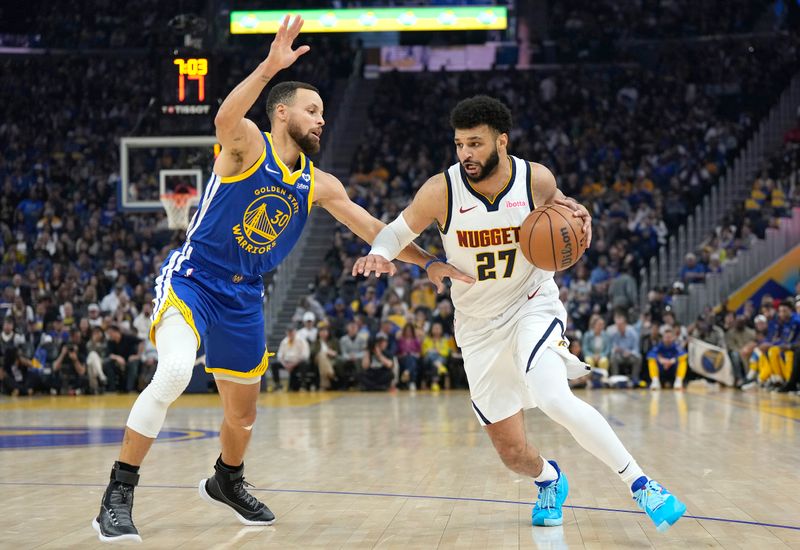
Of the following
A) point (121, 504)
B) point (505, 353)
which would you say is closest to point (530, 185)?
point (505, 353)

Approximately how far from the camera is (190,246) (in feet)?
18.3

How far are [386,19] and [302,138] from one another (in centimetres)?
2118

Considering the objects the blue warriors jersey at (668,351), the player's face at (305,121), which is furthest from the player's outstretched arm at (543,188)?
the blue warriors jersey at (668,351)

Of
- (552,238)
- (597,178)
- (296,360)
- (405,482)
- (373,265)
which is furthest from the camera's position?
(597,178)

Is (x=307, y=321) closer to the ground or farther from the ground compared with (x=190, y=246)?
closer to the ground

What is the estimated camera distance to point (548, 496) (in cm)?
568

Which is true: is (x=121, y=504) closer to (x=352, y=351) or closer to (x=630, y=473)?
(x=630, y=473)

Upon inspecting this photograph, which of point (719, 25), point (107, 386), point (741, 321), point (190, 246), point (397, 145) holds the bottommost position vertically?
point (107, 386)

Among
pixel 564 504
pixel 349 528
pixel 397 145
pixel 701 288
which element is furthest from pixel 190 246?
pixel 397 145

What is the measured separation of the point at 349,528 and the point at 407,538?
1.39 feet

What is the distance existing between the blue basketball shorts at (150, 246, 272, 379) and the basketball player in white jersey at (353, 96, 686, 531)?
590mm

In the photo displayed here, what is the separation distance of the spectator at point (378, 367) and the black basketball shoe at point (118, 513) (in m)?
13.3

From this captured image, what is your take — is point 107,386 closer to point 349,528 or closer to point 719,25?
point 349,528

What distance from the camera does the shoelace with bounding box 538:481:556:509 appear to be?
222 inches
